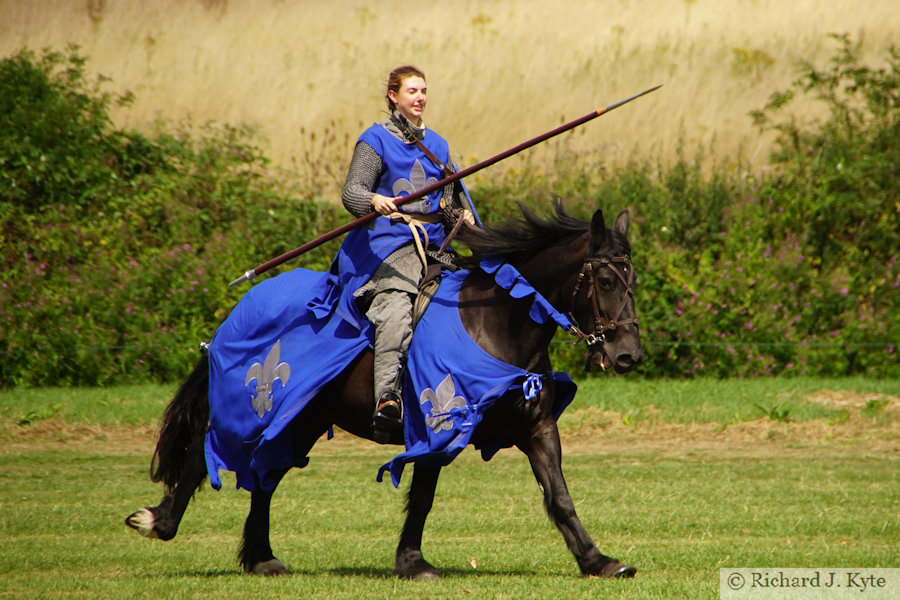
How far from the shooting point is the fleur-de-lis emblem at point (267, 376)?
234 inches

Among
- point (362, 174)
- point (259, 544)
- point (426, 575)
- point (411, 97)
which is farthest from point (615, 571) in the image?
point (411, 97)

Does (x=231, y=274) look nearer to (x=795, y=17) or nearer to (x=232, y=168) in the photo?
(x=232, y=168)

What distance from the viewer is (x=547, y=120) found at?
22.9 metres

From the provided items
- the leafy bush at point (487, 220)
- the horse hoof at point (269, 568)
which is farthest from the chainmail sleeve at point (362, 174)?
the leafy bush at point (487, 220)

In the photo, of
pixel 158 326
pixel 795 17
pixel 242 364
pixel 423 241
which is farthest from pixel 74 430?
pixel 795 17

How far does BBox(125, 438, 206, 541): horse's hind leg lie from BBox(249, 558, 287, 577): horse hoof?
486 mm

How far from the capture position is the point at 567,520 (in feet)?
17.8

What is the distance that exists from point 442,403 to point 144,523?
6.10ft

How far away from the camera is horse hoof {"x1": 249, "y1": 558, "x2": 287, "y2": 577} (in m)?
6.09

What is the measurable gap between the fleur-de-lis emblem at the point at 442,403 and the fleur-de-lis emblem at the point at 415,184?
41.0 inches

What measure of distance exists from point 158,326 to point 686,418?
766cm

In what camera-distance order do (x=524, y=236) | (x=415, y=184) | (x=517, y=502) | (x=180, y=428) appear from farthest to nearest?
(x=517, y=502)
(x=180, y=428)
(x=415, y=184)
(x=524, y=236)

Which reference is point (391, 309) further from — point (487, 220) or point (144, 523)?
point (487, 220)

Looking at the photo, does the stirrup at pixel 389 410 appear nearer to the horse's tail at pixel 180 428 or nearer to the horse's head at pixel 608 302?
the horse's head at pixel 608 302
